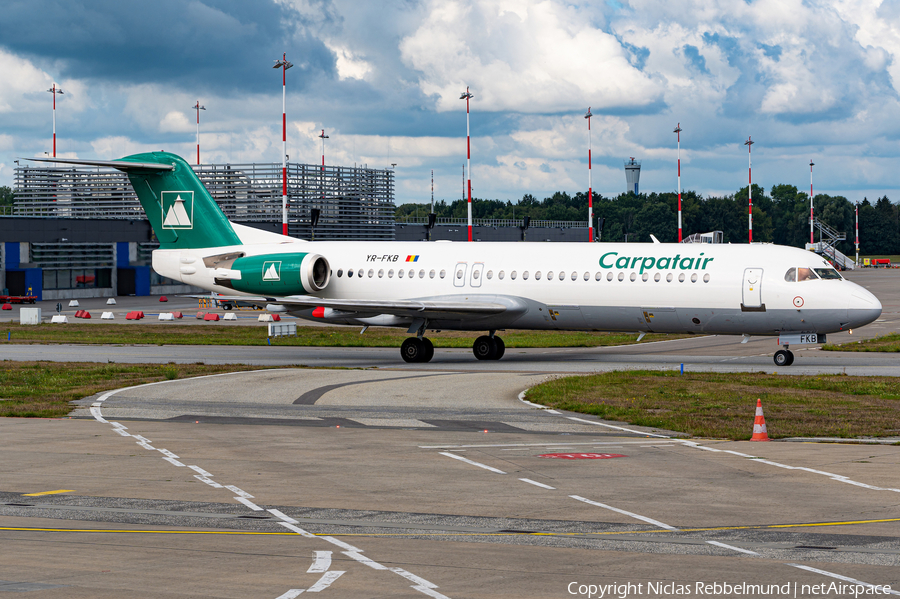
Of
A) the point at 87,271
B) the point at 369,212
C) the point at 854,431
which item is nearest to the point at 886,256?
the point at 369,212

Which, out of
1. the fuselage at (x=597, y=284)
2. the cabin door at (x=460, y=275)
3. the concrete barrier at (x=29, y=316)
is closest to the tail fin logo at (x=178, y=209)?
the fuselage at (x=597, y=284)

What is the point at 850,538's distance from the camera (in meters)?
11.2

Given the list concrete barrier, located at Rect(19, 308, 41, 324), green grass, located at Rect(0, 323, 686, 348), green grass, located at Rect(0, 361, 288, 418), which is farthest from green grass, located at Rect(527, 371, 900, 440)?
concrete barrier, located at Rect(19, 308, 41, 324)

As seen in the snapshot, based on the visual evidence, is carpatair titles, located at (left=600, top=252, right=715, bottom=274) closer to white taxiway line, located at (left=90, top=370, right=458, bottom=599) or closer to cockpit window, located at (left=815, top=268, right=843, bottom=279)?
cockpit window, located at (left=815, top=268, right=843, bottom=279)

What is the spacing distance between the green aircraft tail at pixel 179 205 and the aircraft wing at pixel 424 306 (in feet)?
15.6

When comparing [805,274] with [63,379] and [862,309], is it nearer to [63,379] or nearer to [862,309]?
[862,309]

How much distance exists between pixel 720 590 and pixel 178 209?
1327 inches

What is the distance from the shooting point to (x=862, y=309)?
30.3m

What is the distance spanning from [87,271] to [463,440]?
77.1 metres

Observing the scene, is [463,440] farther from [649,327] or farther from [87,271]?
[87,271]

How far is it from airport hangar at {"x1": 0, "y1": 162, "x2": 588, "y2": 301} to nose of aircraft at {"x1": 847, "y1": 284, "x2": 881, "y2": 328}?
184 feet

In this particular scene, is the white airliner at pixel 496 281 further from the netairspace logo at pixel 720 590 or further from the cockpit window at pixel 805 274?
the netairspace logo at pixel 720 590

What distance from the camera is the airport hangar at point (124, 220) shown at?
8200 centimetres

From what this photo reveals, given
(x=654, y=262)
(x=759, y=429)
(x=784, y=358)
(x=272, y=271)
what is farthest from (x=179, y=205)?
(x=759, y=429)
